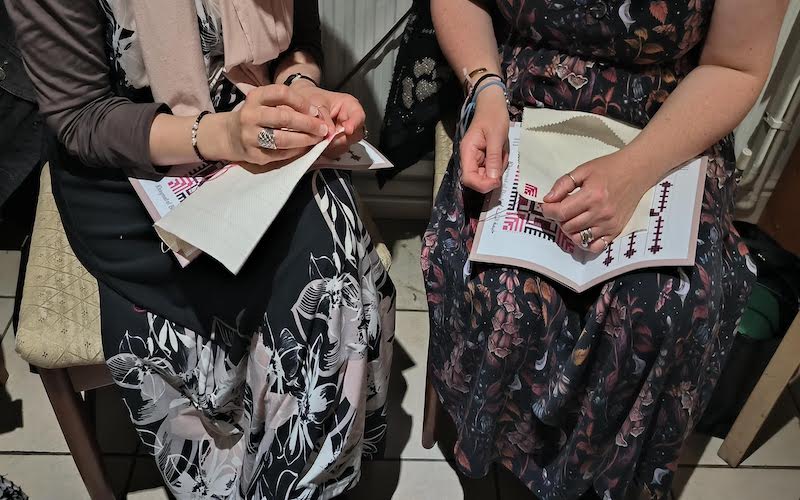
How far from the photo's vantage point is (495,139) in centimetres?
111

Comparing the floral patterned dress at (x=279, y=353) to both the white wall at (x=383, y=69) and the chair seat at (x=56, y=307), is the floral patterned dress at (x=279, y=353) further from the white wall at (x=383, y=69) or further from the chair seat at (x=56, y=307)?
the white wall at (x=383, y=69)

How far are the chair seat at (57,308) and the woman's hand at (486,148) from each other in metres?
0.59

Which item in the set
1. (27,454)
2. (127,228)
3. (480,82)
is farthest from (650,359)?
(27,454)

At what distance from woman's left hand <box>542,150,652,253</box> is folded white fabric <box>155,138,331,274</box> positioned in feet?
1.10

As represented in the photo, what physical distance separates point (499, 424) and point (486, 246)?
0.34 metres

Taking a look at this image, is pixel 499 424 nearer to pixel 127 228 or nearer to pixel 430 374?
pixel 430 374

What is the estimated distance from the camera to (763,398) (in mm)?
1394

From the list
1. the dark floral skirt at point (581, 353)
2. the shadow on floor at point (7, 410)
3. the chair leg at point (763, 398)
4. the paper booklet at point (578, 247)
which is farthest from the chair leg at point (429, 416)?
the shadow on floor at point (7, 410)

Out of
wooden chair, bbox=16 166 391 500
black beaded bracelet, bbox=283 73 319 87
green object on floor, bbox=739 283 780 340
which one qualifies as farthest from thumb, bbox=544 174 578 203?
green object on floor, bbox=739 283 780 340

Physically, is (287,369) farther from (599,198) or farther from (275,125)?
(599,198)

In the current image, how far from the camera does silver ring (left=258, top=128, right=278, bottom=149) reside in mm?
992

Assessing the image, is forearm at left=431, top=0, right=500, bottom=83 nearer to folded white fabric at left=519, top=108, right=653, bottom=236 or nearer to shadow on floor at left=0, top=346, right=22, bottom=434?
folded white fabric at left=519, top=108, right=653, bottom=236

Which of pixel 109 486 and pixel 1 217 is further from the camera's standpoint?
pixel 1 217

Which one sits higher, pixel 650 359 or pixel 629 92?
pixel 629 92
